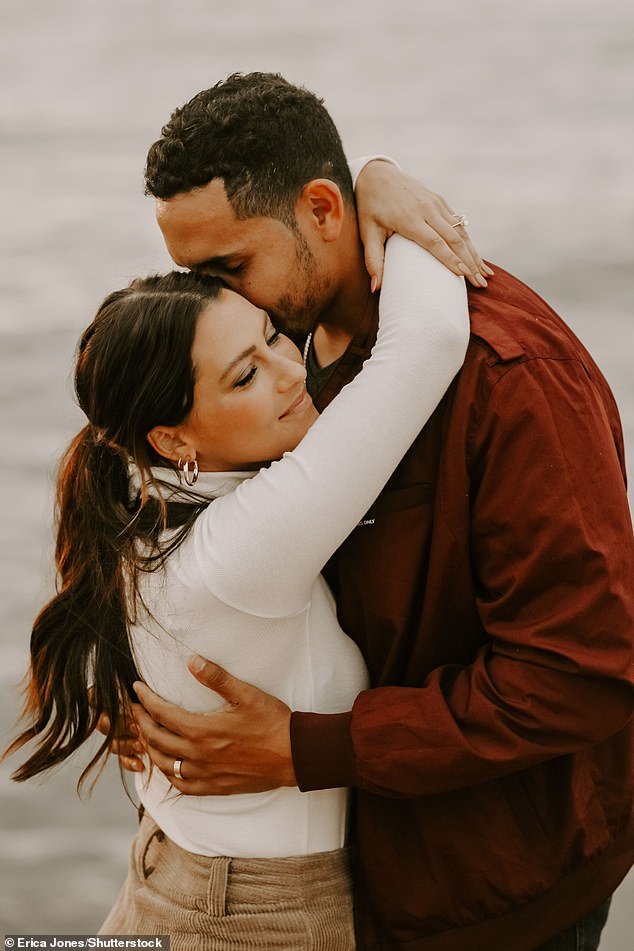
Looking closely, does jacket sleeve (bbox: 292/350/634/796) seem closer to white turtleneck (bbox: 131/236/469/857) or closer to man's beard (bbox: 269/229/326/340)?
white turtleneck (bbox: 131/236/469/857)

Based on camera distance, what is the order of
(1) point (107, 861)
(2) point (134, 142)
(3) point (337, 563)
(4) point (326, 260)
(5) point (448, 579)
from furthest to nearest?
(2) point (134, 142), (1) point (107, 861), (4) point (326, 260), (3) point (337, 563), (5) point (448, 579)

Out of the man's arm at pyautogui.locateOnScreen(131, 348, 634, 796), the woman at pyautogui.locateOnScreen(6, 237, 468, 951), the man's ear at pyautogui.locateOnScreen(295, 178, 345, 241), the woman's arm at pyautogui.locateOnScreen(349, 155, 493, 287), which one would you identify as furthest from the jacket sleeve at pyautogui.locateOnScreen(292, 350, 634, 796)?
the man's ear at pyautogui.locateOnScreen(295, 178, 345, 241)

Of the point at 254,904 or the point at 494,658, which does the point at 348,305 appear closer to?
the point at 494,658

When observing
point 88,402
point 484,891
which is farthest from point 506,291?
point 484,891

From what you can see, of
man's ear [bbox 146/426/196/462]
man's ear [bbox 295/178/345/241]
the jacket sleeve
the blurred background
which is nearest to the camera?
the jacket sleeve

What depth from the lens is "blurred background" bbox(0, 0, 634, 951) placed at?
4.14 m

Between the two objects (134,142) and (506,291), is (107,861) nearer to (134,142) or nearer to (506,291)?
(506,291)

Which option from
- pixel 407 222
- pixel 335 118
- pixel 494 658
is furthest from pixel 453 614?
pixel 335 118

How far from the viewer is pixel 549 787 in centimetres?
172

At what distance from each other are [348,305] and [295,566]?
0.53 m

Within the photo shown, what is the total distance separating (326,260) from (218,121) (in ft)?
0.86

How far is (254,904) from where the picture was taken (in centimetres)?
165

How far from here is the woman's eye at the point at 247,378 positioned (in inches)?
67.5

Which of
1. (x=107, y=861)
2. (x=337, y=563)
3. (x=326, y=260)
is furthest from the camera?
(x=107, y=861)
